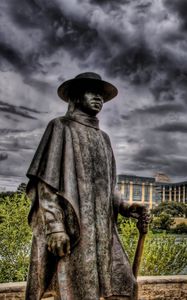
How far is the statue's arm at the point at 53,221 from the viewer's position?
3.15 metres

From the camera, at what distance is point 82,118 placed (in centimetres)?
385

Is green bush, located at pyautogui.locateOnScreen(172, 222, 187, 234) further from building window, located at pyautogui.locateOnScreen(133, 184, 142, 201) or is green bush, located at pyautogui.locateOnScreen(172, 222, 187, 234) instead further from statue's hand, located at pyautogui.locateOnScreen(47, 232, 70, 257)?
building window, located at pyautogui.locateOnScreen(133, 184, 142, 201)

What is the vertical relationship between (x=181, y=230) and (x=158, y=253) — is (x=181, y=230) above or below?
above

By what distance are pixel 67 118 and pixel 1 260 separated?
26.7 feet

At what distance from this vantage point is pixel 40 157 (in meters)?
3.54

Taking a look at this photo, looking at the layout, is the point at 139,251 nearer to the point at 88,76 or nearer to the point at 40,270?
the point at 40,270

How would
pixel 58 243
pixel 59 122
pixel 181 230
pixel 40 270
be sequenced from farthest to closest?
pixel 181 230
pixel 59 122
pixel 40 270
pixel 58 243

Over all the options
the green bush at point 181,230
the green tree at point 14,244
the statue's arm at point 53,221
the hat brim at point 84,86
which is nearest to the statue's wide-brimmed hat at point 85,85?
the hat brim at point 84,86

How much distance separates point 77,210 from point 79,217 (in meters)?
0.07

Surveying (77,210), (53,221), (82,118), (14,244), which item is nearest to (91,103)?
(82,118)

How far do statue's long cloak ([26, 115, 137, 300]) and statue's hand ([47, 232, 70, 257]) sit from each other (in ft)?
0.57

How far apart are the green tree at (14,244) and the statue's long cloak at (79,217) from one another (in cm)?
693

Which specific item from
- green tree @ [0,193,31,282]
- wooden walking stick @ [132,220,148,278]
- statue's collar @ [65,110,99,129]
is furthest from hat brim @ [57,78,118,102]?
green tree @ [0,193,31,282]

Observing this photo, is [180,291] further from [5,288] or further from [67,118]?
[67,118]
